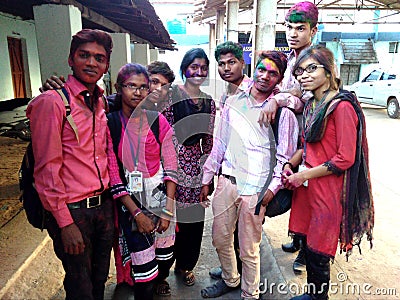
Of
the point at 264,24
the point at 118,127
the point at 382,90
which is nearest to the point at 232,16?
the point at 264,24

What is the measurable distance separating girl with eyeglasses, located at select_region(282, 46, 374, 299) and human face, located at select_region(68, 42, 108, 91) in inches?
47.4

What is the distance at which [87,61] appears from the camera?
5.75ft

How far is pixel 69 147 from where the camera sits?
1.67m

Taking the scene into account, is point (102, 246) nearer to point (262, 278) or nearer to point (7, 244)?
point (7, 244)

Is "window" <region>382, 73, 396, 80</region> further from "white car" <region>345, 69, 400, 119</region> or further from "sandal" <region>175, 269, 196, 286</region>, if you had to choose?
"sandal" <region>175, 269, 196, 286</region>

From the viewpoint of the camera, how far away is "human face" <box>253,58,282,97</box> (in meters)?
2.13

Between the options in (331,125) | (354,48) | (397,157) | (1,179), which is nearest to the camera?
(331,125)

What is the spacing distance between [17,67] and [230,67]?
29.3 ft

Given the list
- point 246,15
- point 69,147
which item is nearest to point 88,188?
point 69,147

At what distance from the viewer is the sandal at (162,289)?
2496 millimetres

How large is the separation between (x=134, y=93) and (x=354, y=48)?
63.0 feet

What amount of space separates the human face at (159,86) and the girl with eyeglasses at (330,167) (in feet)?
3.24

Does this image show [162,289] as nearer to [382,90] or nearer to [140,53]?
[140,53]

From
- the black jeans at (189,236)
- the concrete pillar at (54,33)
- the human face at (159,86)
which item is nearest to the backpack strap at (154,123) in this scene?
the human face at (159,86)
